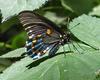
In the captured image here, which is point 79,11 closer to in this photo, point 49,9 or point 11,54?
point 49,9

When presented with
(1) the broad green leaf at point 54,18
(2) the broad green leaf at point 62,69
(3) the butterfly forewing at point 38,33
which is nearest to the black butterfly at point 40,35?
(3) the butterfly forewing at point 38,33

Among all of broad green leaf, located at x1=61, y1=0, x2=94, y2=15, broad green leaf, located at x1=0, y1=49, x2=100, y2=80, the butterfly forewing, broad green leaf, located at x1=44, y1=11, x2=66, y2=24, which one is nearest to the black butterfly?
the butterfly forewing

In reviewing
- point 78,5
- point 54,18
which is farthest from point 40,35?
point 54,18

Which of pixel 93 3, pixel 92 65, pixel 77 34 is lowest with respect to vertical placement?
pixel 92 65

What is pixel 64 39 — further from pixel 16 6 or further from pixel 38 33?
pixel 16 6

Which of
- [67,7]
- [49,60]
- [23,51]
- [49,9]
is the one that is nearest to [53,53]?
[49,60]
